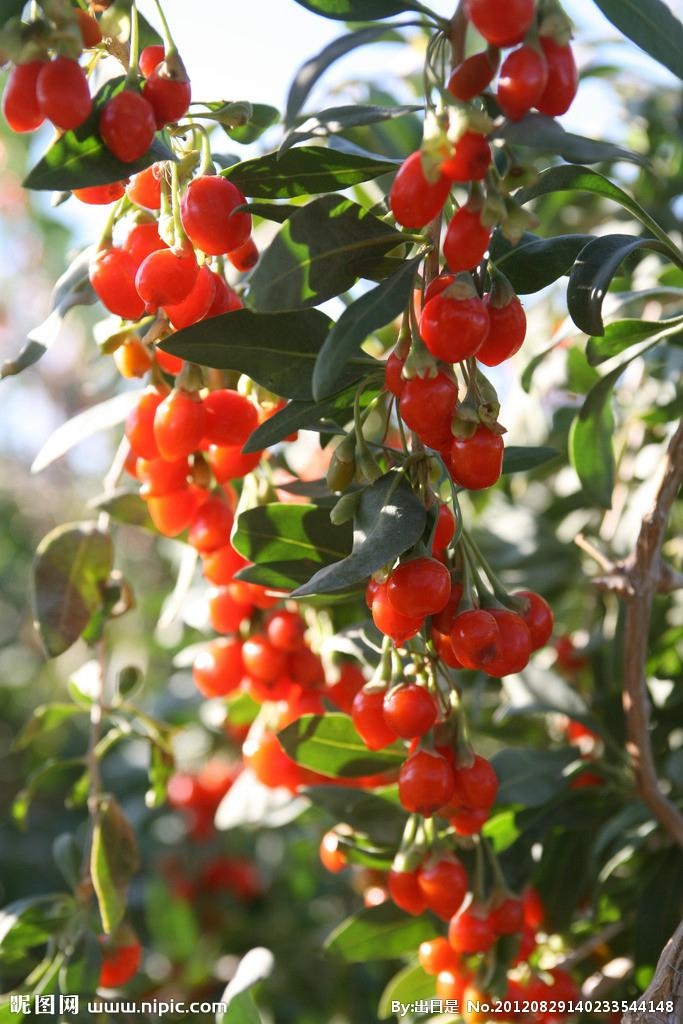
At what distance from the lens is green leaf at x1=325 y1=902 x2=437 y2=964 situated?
1275mm

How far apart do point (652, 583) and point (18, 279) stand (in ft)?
10.7

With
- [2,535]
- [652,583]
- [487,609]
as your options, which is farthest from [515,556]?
[2,535]

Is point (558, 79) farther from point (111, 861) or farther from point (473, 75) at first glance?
point (111, 861)

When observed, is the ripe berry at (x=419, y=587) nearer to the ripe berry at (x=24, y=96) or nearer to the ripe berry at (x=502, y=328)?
the ripe berry at (x=502, y=328)

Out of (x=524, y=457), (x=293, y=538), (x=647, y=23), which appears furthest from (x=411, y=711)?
(x=647, y=23)

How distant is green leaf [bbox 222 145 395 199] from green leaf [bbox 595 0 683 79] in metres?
0.24

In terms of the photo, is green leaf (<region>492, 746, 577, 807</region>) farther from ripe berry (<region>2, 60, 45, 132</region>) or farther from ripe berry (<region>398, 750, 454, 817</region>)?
ripe berry (<region>2, 60, 45, 132</region>)

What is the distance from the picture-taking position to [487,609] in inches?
36.7

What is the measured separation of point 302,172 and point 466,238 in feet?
0.71

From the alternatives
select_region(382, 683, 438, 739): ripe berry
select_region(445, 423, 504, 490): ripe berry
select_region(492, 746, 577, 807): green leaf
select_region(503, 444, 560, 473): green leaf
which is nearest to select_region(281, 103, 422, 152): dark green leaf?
select_region(445, 423, 504, 490): ripe berry

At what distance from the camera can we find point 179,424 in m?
1.03

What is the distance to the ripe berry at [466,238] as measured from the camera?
770mm

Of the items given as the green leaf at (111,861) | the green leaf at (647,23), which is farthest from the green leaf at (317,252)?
the green leaf at (111,861)

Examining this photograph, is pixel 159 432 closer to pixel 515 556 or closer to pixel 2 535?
pixel 515 556
